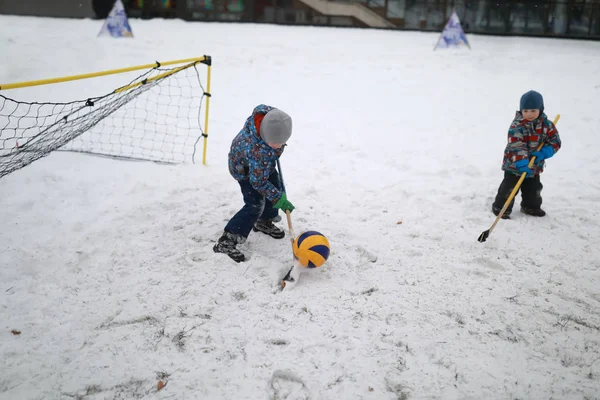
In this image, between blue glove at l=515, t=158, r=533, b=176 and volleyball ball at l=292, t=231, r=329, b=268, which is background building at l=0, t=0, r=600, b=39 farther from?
volleyball ball at l=292, t=231, r=329, b=268

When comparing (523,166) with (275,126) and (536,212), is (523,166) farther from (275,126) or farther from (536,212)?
(275,126)

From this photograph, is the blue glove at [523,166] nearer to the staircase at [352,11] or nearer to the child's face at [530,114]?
the child's face at [530,114]

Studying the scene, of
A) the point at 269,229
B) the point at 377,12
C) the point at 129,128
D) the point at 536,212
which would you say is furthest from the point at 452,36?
the point at 269,229

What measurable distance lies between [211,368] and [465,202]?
3.59 metres

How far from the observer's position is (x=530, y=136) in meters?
4.21

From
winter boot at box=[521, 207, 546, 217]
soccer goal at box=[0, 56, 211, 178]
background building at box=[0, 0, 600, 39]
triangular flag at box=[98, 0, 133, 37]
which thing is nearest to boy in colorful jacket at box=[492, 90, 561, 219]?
winter boot at box=[521, 207, 546, 217]

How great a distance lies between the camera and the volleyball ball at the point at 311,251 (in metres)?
3.37

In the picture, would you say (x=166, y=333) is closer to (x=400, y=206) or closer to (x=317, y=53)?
(x=400, y=206)

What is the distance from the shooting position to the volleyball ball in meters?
3.37

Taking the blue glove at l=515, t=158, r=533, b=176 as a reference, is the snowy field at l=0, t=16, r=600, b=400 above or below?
below

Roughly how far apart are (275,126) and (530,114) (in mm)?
2764

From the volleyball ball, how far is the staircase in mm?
15517

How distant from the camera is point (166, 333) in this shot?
2.90 metres

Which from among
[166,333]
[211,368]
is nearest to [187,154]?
[166,333]
